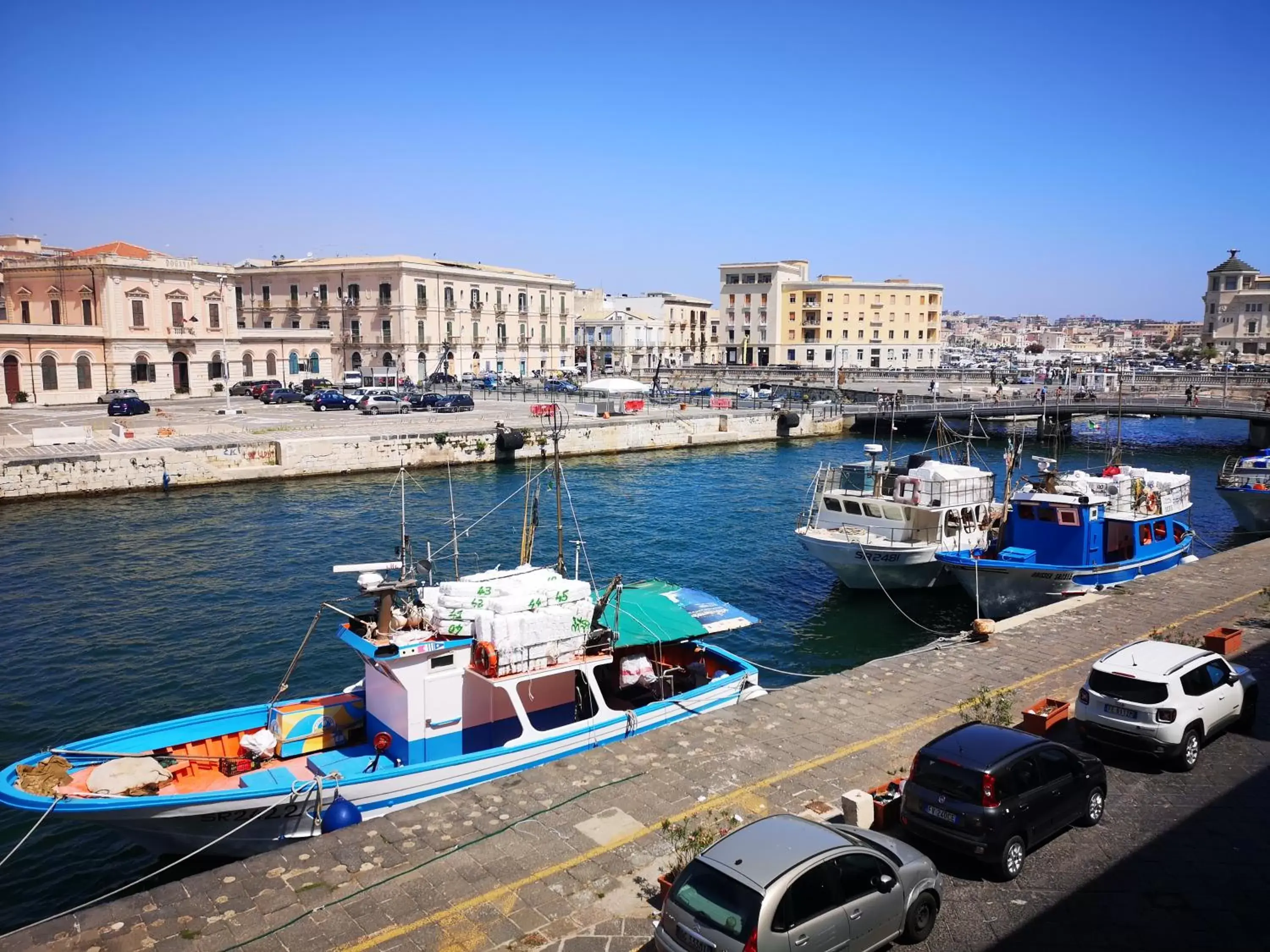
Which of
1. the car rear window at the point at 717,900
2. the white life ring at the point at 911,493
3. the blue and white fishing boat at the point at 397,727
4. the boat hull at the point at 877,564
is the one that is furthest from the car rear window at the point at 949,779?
the white life ring at the point at 911,493

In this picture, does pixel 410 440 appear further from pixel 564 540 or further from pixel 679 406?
pixel 679 406

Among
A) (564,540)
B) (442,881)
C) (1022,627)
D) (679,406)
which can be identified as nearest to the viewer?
(442,881)

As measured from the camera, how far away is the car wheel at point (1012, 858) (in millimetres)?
9828

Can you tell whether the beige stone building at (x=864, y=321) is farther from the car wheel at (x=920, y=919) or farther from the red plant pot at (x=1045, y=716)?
the car wheel at (x=920, y=919)

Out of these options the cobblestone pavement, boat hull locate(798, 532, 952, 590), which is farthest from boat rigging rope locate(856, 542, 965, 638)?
the cobblestone pavement

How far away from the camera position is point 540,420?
190 feet

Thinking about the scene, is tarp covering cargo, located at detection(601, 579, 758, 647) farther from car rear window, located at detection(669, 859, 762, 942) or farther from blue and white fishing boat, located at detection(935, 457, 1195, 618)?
blue and white fishing boat, located at detection(935, 457, 1195, 618)

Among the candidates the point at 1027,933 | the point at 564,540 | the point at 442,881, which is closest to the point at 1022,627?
the point at 1027,933

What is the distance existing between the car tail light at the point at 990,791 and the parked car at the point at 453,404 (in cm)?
5475

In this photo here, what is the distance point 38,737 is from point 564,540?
1946 cm

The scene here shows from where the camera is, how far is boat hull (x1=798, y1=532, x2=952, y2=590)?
28.0 metres

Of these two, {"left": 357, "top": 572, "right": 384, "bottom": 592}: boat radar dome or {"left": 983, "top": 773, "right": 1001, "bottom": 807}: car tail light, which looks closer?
{"left": 983, "top": 773, "right": 1001, "bottom": 807}: car tail light

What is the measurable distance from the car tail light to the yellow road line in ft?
10.4

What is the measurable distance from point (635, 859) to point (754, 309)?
116893 mm
